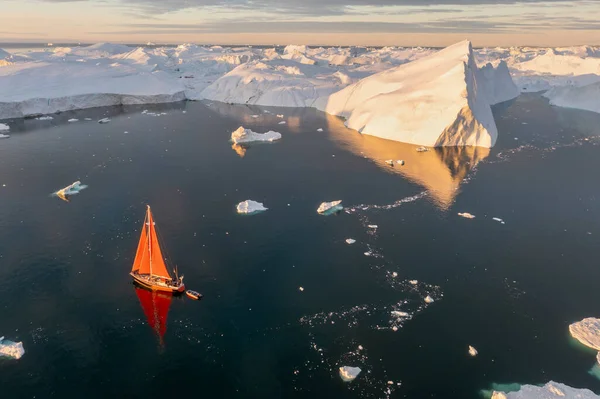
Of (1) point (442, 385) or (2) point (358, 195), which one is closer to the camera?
(1) point (442, 385)

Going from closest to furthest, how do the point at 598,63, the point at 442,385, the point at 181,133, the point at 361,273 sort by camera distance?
the point at 442,385 < the point at 361,273 < the point at 181,133 < the point at 598,63

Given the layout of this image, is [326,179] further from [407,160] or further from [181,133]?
[181,133]

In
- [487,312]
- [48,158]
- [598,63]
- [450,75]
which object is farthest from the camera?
[598,63]

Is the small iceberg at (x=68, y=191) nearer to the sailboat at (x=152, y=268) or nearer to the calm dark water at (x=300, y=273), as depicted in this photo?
the calm dark water at (x=300, y=273)

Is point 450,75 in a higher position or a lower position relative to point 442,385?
higher

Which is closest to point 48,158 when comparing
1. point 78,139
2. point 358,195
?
point 78,139

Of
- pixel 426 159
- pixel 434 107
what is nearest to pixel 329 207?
pixel 426 159

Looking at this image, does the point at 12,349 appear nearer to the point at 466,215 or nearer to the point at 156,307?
the point at 156,307

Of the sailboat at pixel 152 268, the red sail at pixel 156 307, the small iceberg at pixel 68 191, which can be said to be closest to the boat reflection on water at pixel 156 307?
the red sail at pixel 156 307
